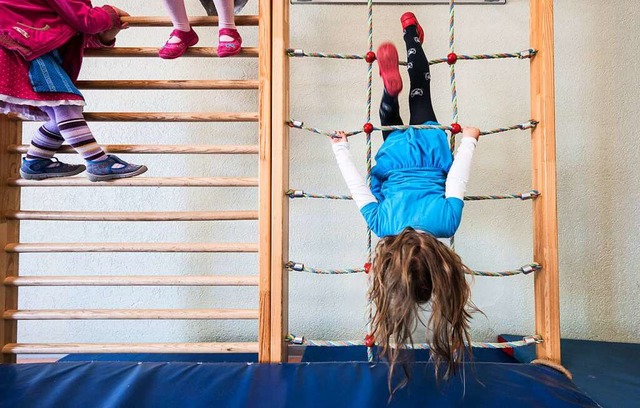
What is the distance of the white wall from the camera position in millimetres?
1954

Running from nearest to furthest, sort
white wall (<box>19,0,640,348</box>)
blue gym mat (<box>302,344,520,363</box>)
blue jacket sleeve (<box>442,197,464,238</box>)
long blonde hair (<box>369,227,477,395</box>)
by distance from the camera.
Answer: long blonde hair (<box>369,227,477,395</box>)
blue jacket sleeve (<box>442,197,464,238</box>)
blue gym mat (<box>302,344,520,363</box>)
white wall (<box>19,0,640,348</box>)

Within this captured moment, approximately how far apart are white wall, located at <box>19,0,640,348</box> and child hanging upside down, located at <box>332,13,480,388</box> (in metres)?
0.46

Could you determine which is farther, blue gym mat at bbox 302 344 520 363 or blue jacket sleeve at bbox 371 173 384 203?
blue gym mat at bbox 302 344 520 363

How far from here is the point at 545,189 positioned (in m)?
1.44

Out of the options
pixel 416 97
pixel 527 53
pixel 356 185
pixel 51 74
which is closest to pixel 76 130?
pixel 51 74

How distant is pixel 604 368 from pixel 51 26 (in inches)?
89.7

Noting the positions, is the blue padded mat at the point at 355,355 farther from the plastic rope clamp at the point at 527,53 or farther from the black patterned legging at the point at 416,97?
the plastic rope clamp at the point at 527,53

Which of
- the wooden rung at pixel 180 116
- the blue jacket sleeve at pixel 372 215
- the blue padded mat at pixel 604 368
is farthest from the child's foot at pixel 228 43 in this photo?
the blue padded mat at pixel 604 368

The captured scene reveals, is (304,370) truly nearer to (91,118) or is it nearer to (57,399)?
(57,399)

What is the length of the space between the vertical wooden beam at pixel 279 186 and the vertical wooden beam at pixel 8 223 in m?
0.98

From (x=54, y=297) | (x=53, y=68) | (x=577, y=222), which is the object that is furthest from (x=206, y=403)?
(x=577, y=222)

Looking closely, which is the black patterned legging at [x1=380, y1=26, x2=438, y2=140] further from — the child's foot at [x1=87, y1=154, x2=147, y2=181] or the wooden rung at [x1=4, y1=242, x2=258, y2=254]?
the child's foot at [x1=87, y1=154, x2=147, y2=181]

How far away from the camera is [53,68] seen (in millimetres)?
1357

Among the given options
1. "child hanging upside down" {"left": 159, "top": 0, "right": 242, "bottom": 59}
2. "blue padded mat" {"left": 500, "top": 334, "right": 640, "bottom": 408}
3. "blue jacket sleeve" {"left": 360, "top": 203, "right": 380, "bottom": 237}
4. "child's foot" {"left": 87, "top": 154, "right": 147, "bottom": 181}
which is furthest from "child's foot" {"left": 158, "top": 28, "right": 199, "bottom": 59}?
"blue padded mat" {"left": 500, "top": 334, "right": 640, "bottom": 408}
